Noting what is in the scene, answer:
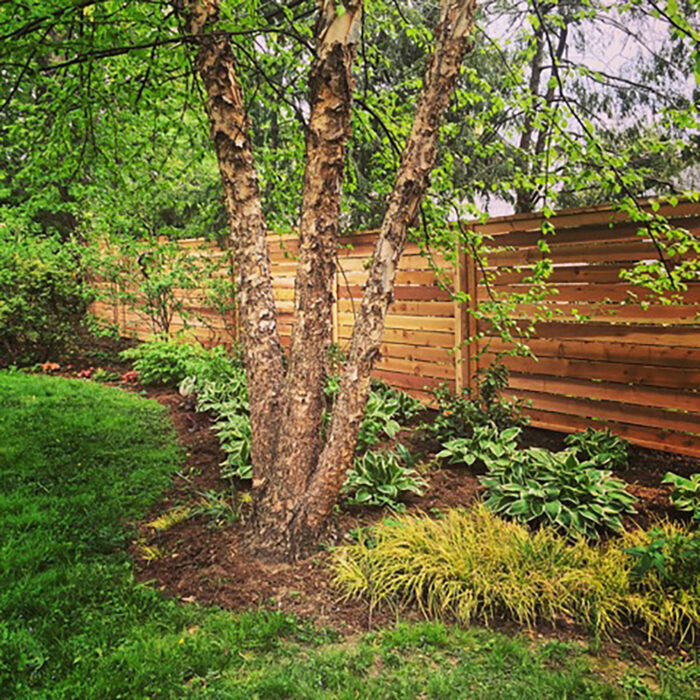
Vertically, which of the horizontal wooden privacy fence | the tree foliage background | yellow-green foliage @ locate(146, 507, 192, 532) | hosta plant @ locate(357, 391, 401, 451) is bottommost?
yellow-green foliage @ locate(146, 507, 192, 532)

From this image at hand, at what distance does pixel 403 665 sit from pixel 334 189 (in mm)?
2242

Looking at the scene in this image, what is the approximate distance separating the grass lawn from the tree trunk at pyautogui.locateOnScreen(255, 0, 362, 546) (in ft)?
2.31

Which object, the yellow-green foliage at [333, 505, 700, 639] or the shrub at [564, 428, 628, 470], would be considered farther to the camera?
the shrub at [564, 428, 628, 470]

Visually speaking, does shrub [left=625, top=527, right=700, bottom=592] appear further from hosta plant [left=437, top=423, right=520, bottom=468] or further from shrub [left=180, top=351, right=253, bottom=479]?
shrub [left=180, top=351, right=253, bottom=479]

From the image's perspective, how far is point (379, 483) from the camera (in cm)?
367

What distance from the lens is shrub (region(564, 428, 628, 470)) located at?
163 inches

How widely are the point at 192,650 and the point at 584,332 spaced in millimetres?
3830

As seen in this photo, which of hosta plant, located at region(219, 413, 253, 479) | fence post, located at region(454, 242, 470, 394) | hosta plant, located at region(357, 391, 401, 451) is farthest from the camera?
fence post, located at region(454, 242, 470, 394)

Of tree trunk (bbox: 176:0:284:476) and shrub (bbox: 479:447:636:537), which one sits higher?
tree trunk (bbox: 176:0:284:476)

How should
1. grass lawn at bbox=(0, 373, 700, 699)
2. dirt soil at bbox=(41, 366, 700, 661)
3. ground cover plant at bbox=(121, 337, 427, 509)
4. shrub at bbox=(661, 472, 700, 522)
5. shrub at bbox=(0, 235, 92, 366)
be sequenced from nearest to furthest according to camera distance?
grass lawn at bbox=(0, 373, 700, 699) → dirt soil at bbox=(41, 366, 700, 661) → shrub at bbox=(661, 472, 700, 522) → ground cover plant at bbox=(121, 337, 427, 509) → shrub at bbox=(0, 235, 92, 366)

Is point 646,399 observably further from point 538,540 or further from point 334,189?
point 334,189

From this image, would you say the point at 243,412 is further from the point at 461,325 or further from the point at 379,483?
the point at 461,325

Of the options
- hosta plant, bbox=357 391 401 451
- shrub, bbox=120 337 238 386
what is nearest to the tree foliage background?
hosta plant, bbox=357 391 401 451

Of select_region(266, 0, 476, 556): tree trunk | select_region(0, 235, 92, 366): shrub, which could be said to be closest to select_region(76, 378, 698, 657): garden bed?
select_region(266, 0, 476, 556): tree trunk
